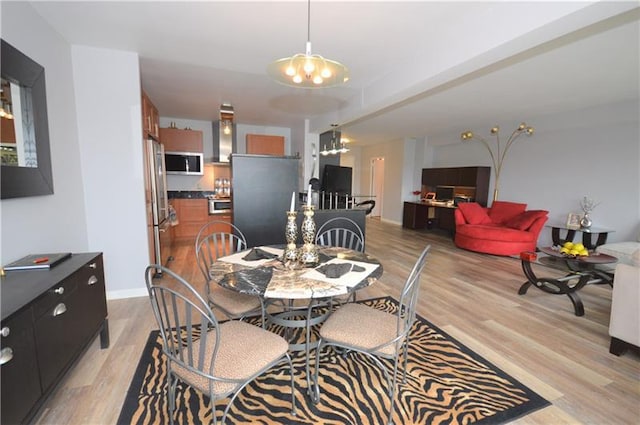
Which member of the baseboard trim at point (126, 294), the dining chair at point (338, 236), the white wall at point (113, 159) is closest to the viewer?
the white wall at point (113, 159)

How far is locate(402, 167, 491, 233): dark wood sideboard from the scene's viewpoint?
247 inches

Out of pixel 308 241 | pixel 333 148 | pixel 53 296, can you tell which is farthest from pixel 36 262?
pixel 333 148

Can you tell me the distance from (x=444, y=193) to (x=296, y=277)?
268 inches

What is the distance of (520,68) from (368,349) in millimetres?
3259

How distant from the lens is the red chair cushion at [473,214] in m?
5.49

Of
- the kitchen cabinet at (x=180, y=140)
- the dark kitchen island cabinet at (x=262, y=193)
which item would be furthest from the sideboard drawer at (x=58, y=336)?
the kitchen cabinet at (x=180, y=140)

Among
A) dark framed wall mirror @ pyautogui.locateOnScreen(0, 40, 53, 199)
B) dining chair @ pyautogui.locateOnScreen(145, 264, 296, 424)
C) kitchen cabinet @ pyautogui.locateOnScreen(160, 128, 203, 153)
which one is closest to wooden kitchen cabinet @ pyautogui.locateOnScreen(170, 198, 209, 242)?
kitchen cabinet @ pyautogui.locateOnScreen(160, 128, 203, 153)

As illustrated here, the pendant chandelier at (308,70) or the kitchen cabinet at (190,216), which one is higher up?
the pendant chandelier at (308,70)

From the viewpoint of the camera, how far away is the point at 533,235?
4777 millimetres

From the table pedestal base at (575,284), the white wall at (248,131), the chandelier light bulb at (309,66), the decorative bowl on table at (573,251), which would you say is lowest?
the table pedestal base at (575,284)

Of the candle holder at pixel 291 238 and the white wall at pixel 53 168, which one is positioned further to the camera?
the candle holder at pixel 291 238

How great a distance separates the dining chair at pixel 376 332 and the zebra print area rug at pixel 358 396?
10 cm

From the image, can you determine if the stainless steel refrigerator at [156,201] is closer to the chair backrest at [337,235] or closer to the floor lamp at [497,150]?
the chair backrest at [337,235]

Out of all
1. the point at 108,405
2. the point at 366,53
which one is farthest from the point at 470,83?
the point at 108,405
